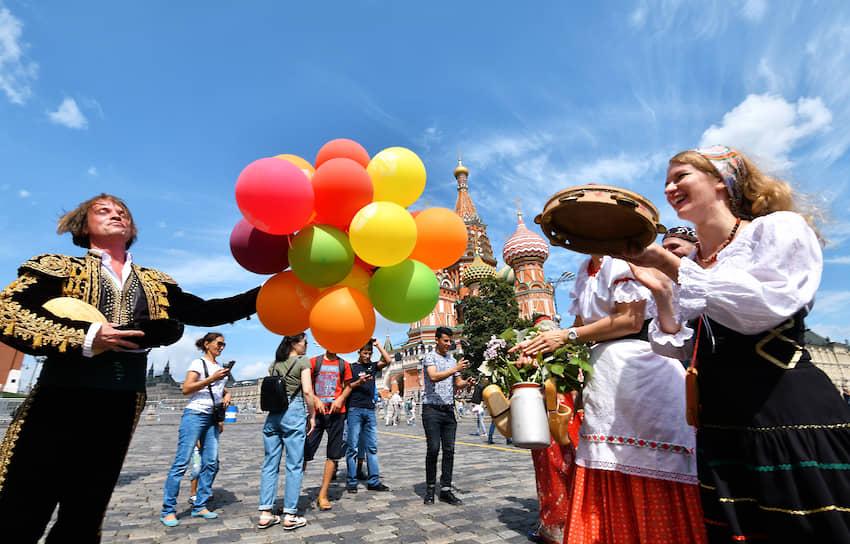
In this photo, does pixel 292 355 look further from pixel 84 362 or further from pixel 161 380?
pixel 161 380

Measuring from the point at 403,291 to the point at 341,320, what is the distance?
46 centimetres

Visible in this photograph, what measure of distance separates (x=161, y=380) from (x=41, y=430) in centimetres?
8237

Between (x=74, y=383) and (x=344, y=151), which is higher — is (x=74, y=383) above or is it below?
below

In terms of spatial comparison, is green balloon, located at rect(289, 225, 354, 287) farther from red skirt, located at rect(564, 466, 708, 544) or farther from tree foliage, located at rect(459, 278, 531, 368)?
tree foliage, located at rect(459, 278, 531, 368)

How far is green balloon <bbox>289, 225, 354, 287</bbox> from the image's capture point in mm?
2672

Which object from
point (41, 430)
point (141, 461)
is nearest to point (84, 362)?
point (41, 430)

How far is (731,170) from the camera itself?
6.88 feet

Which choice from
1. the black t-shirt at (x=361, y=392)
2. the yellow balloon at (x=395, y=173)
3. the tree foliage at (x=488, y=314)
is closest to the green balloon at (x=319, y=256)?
the yellow balloon at (x=395, y=173)

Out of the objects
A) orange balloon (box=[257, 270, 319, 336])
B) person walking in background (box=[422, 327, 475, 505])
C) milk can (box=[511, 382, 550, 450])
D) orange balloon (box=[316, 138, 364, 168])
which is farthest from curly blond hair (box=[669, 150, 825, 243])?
person walking in background (box=[422, 327, 475, 505])

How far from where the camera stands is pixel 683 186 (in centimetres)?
212

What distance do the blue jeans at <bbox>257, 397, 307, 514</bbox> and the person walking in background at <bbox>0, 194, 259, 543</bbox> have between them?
2.62m

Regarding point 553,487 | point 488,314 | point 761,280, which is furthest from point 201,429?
point 488,314

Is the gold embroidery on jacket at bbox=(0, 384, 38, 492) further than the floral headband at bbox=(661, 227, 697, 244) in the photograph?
No

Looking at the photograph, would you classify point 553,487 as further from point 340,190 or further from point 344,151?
point 344,151
